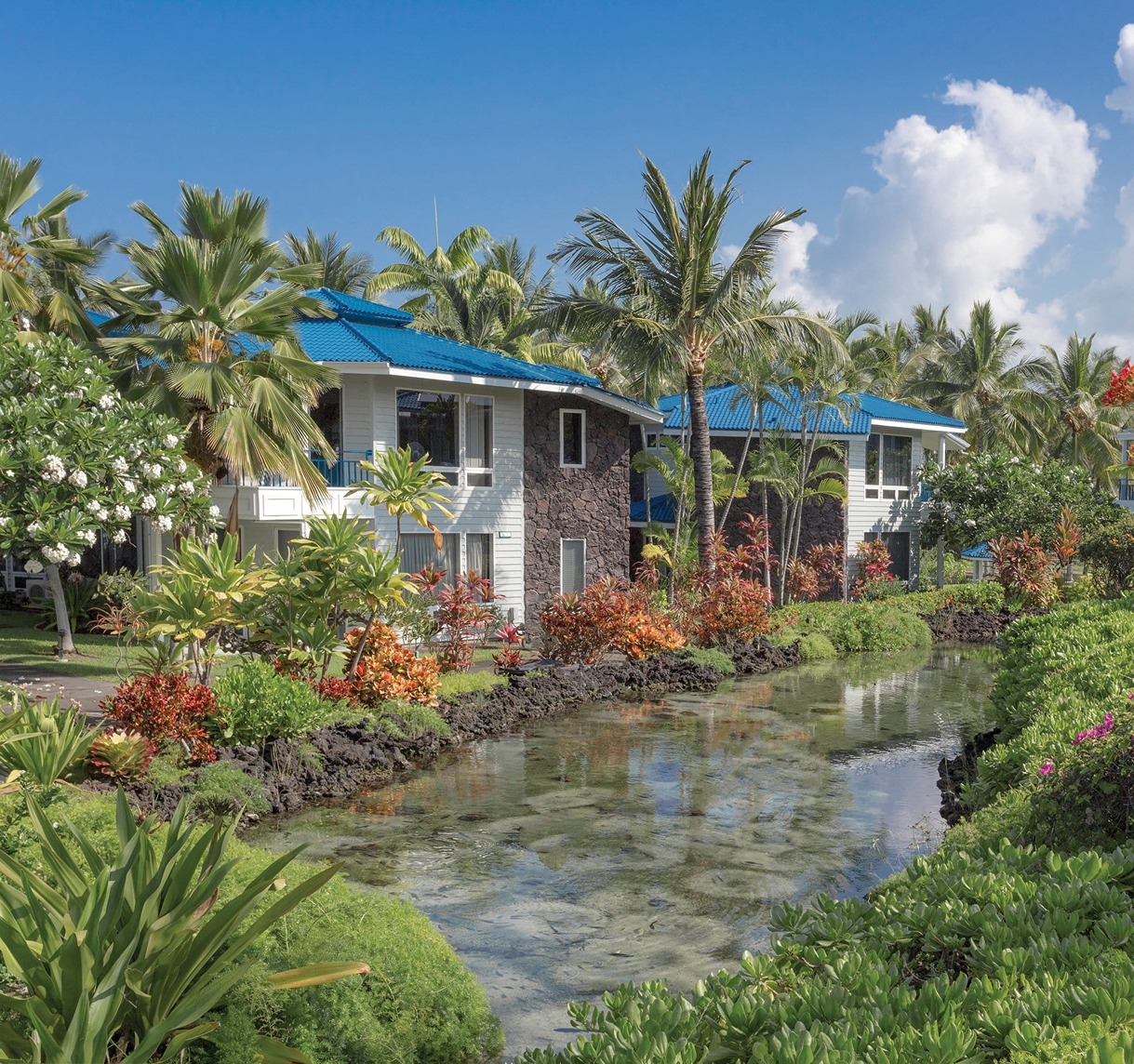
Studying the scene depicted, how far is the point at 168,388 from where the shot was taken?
17109mm

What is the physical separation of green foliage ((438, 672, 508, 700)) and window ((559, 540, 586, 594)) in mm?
8861

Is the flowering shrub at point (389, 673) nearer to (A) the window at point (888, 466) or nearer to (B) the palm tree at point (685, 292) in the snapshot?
(B) the palm tree at point (685, 292)

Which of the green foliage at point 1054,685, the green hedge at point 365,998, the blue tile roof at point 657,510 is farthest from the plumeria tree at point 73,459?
the blue tile roof at point 657,510

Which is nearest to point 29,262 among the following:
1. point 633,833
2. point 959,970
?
point 633,833

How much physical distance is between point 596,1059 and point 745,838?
261 inches

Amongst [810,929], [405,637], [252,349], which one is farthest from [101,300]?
[810,929]

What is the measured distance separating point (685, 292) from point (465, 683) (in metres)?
11.3

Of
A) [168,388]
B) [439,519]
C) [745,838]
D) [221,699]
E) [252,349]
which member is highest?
[252,349]

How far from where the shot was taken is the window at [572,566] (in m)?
25.8

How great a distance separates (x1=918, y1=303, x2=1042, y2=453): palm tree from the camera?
1759 inches

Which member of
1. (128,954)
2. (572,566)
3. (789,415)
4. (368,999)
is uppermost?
(789,415)

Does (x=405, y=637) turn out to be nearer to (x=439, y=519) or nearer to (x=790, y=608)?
(x=439, y=519)

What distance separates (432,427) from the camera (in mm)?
23531

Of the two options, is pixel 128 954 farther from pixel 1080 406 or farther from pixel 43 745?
Answer: pixel 1080 406
